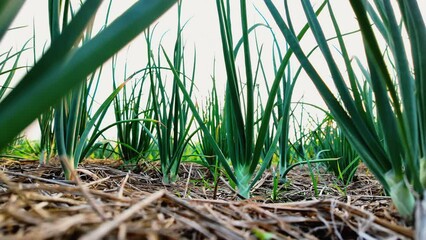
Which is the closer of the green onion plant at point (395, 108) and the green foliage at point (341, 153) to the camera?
the green onion plant at point (395, 108)

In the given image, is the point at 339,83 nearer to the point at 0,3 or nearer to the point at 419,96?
the point at 419,96

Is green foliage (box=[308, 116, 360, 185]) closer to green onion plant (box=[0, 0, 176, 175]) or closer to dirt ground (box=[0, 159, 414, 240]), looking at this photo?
dirt ground (box=[0, 159, 414, 240])

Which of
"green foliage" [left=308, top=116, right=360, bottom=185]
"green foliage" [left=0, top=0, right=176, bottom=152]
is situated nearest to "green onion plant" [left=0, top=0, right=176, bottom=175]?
"green foliage" [left=0, top=0, right=176, bottom=152]

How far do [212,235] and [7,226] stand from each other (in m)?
0.21

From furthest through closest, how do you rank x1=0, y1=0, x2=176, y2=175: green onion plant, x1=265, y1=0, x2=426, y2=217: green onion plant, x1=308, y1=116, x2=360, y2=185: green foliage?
x1=308, y1=116, x2=360, y2=185: green foliage
x1=265, y1=0, x2=426, y2=217: green onion plant
x1=0, y1=0, x2=176, y2=175: green onion plant

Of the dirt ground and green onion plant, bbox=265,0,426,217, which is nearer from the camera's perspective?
the dirt ground

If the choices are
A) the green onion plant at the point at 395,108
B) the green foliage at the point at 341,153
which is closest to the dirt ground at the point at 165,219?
the green onion plant at the point at 395,108

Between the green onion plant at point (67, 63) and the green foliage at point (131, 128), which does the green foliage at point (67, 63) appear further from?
the green foliage at point (131, 128)

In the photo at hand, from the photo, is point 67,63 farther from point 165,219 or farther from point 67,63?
point 165,219

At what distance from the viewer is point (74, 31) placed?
1.25 feet

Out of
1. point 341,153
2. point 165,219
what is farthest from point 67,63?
point 341,153

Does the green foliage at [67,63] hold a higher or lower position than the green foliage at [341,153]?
higher

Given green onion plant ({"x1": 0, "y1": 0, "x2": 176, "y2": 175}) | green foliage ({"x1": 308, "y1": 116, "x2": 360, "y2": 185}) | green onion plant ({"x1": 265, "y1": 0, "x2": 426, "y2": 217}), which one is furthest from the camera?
green foliage ({"x1": 308, "y1": 116, "x2": 360, "y2": 185})

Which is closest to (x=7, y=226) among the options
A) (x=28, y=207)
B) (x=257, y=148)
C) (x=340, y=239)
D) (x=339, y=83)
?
(x=28, y=207)
